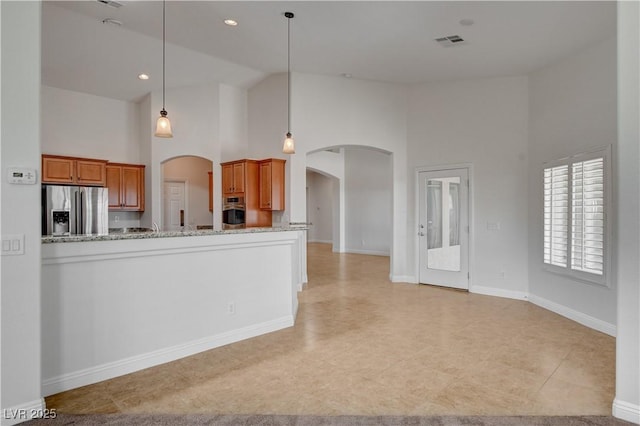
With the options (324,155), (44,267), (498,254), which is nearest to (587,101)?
(498,254)

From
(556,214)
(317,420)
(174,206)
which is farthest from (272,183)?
(317,420)

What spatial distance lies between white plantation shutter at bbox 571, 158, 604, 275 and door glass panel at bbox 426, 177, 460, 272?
1967 mm

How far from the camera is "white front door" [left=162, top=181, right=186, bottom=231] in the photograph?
378 inches

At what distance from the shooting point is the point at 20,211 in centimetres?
240

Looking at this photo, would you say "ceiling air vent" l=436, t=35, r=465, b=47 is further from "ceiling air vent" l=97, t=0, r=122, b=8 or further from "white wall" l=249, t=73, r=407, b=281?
"ceiling air vent" l=97, t=0, r=122, b=8

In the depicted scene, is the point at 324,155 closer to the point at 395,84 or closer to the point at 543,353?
the point at 395,84

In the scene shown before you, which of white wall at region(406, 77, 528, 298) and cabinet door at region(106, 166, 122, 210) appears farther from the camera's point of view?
cabinet door at region(106, 166, 122, 210)

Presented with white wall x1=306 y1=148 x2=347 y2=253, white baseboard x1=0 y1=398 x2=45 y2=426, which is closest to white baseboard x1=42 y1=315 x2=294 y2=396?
white baseboard x1=0 y1=398 x2=45 y2=426

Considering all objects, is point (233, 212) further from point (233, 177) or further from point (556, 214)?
point (556, 214)

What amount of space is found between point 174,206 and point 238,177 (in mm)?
3487

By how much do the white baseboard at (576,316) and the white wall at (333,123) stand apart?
2.32 meters

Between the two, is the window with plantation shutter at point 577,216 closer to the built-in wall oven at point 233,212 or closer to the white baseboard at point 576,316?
the white baseboard at point 576,316

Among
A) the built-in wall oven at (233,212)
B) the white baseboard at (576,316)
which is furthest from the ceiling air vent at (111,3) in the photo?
the white baseboard at (576,316)

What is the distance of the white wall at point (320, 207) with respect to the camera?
14.1 m
